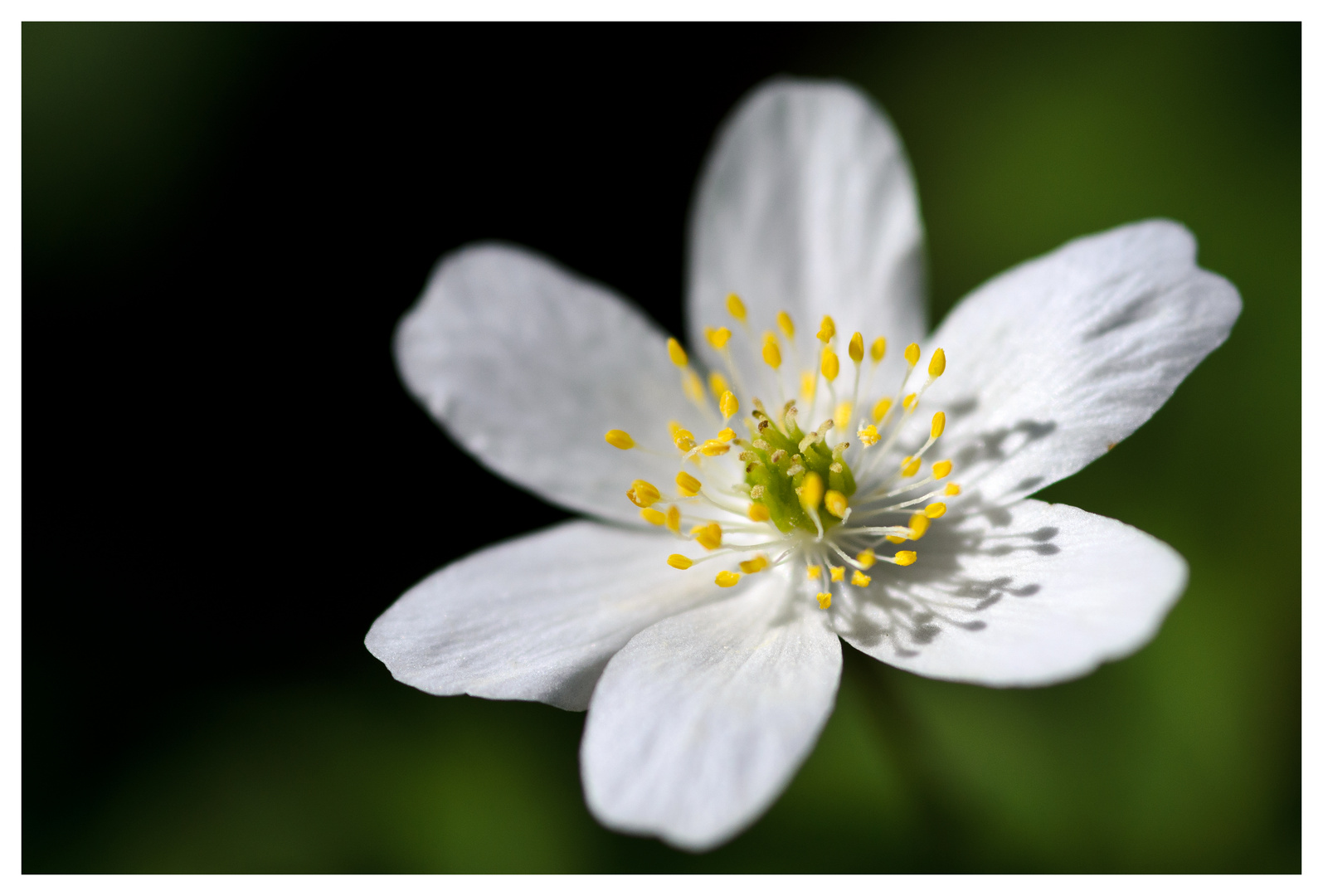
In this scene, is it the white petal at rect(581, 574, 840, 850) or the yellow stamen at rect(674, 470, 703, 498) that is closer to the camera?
the white petal at rect(581, 574, 840, 850)

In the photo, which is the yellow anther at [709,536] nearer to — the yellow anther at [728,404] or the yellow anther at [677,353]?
the yellow anther at [728,404]

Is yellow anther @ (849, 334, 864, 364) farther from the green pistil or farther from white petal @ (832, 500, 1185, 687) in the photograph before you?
white petal @ (832, 500, 1185, 687)

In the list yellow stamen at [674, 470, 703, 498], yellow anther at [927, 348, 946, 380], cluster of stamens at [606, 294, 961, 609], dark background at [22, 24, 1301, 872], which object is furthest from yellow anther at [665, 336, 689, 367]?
dark background at [22, 24, 1301, 872]

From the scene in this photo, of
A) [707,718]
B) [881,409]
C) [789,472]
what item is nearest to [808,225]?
[881,409]

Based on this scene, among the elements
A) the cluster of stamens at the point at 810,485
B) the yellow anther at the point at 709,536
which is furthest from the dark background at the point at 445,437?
the yellow anther at the point at 709,536

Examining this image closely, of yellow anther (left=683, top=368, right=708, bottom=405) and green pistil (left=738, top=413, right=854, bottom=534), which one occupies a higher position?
yellow anther (left=683, top=368, right=708, bottom=405)

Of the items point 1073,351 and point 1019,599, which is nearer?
point 1019,599

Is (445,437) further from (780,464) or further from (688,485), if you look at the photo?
(780,464)

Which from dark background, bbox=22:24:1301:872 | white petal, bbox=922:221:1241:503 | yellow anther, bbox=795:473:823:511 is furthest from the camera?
dark background, bbox=22:24:1301:872
